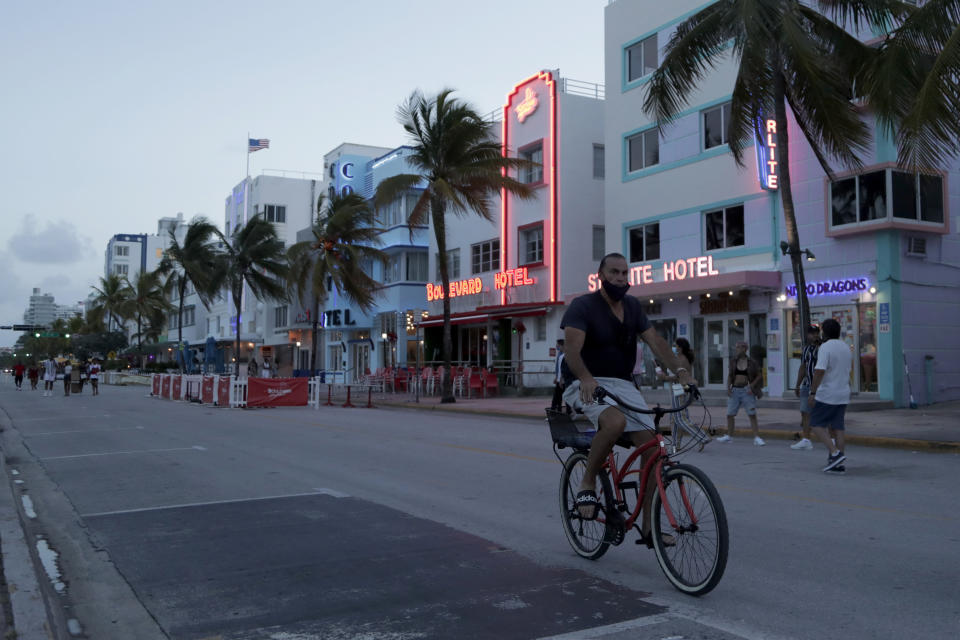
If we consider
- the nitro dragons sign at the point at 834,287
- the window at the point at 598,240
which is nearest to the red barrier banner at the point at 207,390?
the window at the point at 598,240

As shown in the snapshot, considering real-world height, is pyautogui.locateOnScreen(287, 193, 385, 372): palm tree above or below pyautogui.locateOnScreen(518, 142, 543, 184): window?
below

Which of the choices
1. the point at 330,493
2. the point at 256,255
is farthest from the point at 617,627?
the point at 256,255

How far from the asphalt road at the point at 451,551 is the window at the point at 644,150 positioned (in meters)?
17.3

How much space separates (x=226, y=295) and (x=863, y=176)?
63.9 metres

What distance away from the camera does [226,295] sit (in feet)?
249

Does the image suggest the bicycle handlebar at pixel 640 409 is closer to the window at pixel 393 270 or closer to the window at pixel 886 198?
the window at pixel 886 198

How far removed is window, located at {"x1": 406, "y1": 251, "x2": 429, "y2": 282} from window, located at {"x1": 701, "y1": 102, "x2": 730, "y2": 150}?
22762 mm

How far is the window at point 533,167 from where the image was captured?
34.0m

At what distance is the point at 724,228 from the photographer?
25.3 metres

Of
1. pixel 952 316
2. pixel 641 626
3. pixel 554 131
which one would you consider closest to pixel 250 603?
pixel 641 626

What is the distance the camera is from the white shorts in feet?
17.0

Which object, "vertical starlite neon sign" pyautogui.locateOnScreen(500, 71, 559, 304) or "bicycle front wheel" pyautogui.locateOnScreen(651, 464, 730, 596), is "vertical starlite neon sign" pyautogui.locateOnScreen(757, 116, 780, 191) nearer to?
"vertical starlite neon sign" pyautogui.locateOnScreen(500, 71, 559, 304)

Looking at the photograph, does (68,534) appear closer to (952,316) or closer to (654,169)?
(952,316)

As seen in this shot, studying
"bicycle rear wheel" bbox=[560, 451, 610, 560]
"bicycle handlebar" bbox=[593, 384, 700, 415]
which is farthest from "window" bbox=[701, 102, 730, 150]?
"bicycle handlebar" bbox=[593, 384, 700, 415]
